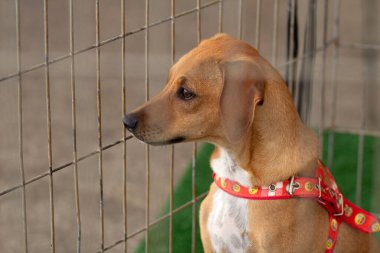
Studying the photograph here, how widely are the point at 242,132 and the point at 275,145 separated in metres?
0.14

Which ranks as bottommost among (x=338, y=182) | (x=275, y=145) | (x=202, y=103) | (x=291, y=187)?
(x=338, y=182)

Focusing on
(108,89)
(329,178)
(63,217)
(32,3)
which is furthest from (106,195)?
(32,3)

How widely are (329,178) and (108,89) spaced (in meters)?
2.36

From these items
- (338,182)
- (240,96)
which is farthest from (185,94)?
(338,182)

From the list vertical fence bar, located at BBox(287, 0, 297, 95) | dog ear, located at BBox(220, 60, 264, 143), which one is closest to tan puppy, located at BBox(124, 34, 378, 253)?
dog ear, located at BBox(220, 60, 264, 143)

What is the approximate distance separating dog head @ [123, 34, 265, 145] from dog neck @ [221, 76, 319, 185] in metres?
0.06

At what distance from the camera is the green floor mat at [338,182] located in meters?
3.29

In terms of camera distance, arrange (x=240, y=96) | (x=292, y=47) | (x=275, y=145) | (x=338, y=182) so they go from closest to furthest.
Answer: (x=240, y=96) → (x=275, y=145) → (x=292, y=47) → (x=338, y=182)

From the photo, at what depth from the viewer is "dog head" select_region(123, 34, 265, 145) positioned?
2.22 m

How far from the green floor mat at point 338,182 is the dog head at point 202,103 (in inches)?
37.9

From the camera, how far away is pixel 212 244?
2.46 meters

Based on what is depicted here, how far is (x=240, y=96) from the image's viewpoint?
7.21 ft

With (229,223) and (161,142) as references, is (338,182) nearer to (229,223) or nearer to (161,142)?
(229,223)

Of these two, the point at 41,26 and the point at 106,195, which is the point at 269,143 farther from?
the point at 41,26
